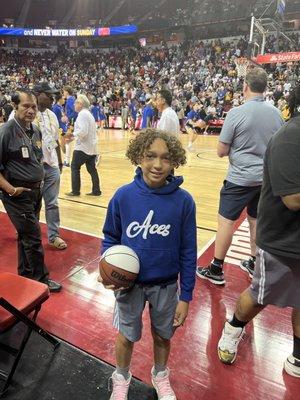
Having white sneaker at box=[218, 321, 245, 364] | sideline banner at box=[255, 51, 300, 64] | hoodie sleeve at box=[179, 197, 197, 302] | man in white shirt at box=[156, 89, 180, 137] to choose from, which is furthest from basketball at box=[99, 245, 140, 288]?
sideline banner at box=[255, 51, 300, 64]

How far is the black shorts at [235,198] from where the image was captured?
2.79 meters

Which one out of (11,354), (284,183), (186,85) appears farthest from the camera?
(186,85)

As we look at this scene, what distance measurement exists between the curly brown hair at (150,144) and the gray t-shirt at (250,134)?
3.75 feet

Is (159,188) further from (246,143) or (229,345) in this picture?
(246,143)

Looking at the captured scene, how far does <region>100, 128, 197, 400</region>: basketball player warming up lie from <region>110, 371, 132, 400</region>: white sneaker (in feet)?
0.08

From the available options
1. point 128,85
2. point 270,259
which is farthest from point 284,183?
point 128,85

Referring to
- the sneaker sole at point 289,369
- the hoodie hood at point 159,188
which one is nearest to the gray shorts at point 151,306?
the hoodie hood at point 159,188

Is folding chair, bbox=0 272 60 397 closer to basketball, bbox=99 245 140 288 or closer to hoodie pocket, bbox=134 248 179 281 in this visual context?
basketball, bbox=99 245 140 288

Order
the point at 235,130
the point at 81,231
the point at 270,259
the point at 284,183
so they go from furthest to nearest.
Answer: the point at 81,231 → the point at 235,130 → the point at 270,259 → the point at 284,183

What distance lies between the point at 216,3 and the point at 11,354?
1267 inches

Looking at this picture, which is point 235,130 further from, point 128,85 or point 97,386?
point 128,85

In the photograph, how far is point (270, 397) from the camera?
194 cm

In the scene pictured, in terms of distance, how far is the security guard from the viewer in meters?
2.56

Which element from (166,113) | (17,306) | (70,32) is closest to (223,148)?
(17,306)
